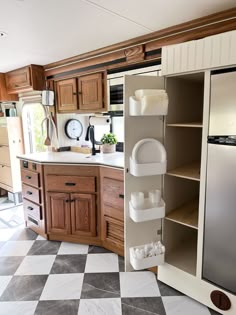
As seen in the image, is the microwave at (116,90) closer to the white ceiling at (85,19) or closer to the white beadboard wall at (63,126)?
the white ceiling at (85,19)

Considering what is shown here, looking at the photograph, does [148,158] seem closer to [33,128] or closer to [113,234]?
[113,234]

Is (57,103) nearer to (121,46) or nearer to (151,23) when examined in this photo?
(121,46)

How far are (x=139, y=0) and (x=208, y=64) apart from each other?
0.58m

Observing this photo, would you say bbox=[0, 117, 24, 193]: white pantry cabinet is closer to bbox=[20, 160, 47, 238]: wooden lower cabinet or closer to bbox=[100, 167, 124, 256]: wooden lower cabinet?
bbox=[20, 160, 47, 238]: wooden lower cabinet

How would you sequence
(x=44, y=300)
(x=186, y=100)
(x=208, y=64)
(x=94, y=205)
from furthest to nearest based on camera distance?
1. (x=94, y=205)
2. (x=186, y=100)
3. (x=44, y=300)
4. (x=208, y=64)

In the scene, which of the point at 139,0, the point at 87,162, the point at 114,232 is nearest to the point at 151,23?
the point at 139,0

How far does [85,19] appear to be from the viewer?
1.70 meters

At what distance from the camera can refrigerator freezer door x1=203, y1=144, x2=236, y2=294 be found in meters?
1.43

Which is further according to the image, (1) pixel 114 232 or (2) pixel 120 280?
(1) pixel 114 232

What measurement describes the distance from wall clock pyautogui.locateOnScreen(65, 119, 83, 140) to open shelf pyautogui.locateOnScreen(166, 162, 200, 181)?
183 centimetres

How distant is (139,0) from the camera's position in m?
1.44

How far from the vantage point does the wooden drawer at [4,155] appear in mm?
3656

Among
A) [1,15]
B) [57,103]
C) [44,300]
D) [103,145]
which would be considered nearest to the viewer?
[1,15]

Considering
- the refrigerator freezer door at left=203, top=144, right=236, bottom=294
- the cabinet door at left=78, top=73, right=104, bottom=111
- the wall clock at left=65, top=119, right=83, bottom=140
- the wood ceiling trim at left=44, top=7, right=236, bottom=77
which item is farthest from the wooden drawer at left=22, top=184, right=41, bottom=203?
the refrigerator freezer door at left=203, top=144, right=236, bottom=294
